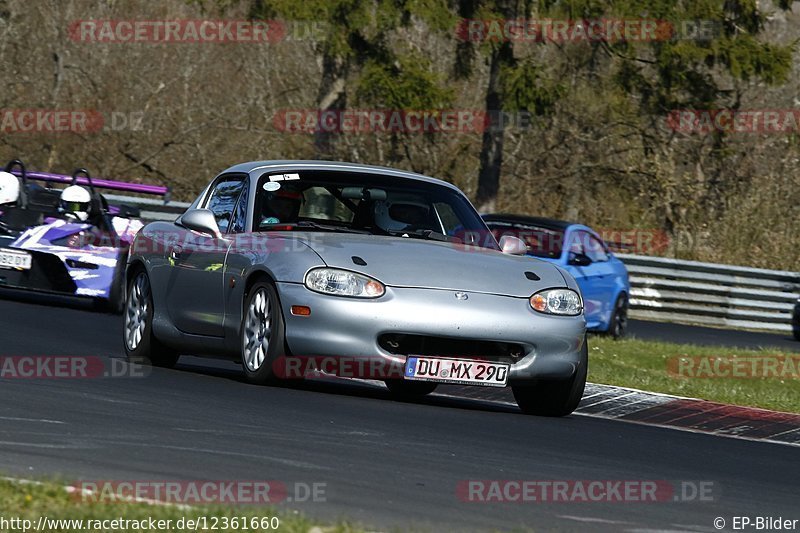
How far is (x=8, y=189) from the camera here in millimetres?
18375

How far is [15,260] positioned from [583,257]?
6.86 m

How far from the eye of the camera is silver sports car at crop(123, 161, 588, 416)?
9.64m

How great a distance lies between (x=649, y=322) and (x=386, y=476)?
20.4 m

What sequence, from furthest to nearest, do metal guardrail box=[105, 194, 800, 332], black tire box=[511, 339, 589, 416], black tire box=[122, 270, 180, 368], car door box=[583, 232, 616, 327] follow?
metal guardrail box=[105, 194, 800, 332], car door box=[583, 232, 616, 327], black tire box=[122, 270, 180, 368], black tire box=[511, 339, 589, 416]

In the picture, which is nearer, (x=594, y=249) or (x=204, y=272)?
(x=204, y=272)

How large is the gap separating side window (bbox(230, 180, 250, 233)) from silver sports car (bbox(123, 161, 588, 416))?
1 centimetres

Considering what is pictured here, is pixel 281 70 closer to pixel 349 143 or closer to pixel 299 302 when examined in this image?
pixel 349 143

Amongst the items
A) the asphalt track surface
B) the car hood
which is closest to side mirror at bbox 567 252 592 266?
the asphalt track surface

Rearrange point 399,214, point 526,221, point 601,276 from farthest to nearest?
point 601,276 → point 526,221 → point 399,214

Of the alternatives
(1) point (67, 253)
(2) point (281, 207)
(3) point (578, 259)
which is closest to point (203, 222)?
(2) point (281, 207)

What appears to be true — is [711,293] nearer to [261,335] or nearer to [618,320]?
[618,320]

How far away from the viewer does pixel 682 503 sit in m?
6.96

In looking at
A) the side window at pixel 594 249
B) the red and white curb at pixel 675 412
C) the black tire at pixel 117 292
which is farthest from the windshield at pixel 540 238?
the red and white curb at pixel 675 412

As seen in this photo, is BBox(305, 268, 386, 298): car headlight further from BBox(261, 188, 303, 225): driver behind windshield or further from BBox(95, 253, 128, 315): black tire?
BBox(95, 253, 128, 315): black tire
